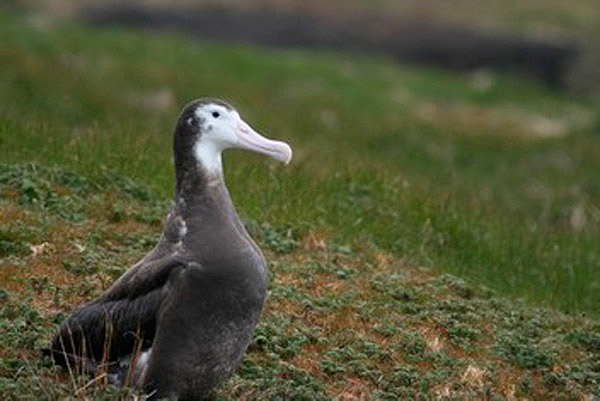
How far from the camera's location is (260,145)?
7.05 metres

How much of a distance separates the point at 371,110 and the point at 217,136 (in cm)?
1320

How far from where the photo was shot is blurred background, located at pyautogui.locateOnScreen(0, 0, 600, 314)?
10406 mm

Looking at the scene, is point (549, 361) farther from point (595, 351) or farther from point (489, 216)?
point (489, 216)

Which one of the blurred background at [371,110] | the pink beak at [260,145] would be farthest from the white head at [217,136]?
the blurred background at [371,110]

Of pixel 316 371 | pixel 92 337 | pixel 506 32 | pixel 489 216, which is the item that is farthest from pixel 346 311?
pixel 506 32

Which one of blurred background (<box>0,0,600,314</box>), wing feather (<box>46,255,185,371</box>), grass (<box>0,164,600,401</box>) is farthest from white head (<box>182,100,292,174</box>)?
blurred background (<box>0,0,600,314</box>)

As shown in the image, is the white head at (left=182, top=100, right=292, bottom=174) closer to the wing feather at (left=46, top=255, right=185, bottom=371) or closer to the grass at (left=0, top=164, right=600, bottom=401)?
the wing feather at (left=46, top=255, right=185, bottom=371)

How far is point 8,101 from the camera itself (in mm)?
15266

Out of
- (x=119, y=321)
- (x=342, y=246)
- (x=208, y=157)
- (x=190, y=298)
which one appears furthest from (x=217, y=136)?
(x=342, y=246)

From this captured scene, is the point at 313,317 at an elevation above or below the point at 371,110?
above

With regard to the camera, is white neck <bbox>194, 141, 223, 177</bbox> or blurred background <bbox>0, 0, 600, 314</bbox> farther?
blurred background <bbox>0, 0, 600, 314</bbox>

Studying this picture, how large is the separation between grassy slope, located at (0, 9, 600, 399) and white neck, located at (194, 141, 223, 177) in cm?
106

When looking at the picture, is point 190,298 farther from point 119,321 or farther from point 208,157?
point 208,157

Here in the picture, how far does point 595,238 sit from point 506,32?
616 inches
